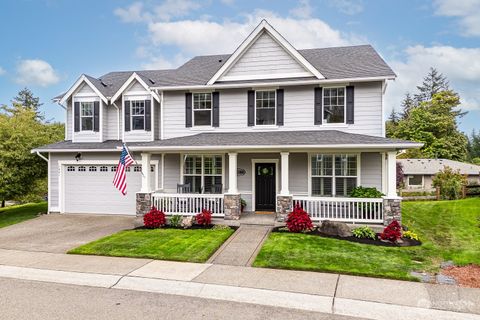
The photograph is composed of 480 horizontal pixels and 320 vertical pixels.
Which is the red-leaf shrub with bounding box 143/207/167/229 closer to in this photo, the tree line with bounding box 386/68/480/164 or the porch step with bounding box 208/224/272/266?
the porch step with bounding box 208/224/272/266

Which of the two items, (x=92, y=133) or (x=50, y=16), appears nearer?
(x=92, y=133)

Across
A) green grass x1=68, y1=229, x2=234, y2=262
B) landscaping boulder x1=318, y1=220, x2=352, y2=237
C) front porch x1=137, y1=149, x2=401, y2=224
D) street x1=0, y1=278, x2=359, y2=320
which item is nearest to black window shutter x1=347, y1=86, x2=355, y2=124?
front porch x1=137, y1=149, x2=401, y2=224

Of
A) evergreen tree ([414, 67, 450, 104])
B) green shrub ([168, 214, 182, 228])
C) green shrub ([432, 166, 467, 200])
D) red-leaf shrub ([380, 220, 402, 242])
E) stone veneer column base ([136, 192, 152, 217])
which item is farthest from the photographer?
evergreen tree ([414, 67, 450, 104])

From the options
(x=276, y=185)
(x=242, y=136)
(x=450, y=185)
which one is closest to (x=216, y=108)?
(x=242, y=136)

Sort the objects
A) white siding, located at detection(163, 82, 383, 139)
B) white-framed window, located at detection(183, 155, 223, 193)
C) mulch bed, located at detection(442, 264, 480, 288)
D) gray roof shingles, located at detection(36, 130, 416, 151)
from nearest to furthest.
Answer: mulch bed, located at detection(442, 264, 480, 288)
gray roof shingles, located at detection(36, 130, 416, 151)
white siding, located at detection(163, 82, 383, 139)
white-framed window, located at detection(183, 155, 223, 193)

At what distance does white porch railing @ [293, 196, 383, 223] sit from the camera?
36.0 ft

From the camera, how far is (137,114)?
49.8ft

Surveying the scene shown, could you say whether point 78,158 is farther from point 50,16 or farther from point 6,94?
point 6,94

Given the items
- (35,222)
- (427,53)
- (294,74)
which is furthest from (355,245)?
(427,53)

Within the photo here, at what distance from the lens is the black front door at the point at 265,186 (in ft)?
44.0

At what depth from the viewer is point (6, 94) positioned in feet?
197

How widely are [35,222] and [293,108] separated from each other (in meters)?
12.2

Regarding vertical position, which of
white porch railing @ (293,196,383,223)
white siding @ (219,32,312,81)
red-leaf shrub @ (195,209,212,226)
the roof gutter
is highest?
white siding @ (219,32,312,81)

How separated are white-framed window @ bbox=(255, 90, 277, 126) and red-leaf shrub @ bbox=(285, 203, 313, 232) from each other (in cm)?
458
